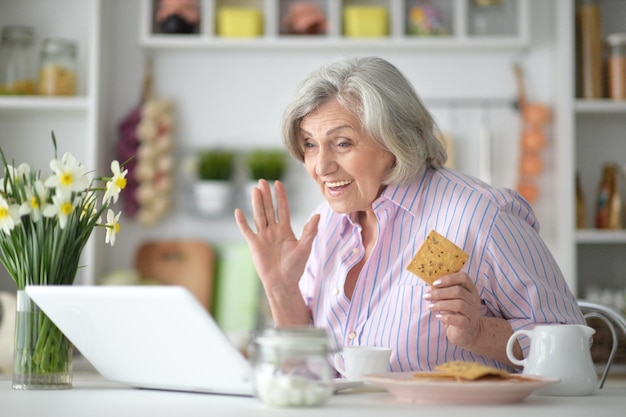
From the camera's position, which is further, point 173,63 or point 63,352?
point 173,63

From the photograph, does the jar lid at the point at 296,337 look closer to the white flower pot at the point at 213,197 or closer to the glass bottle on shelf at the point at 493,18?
the white flower pot at the point at 213,197

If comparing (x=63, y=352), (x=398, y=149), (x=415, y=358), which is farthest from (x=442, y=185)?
(x=63, y=352)

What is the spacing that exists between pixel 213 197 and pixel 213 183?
56 mm

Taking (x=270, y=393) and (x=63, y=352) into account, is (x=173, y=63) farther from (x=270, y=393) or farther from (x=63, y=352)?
(x=270, y=393)

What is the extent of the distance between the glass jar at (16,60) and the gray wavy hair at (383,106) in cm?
179

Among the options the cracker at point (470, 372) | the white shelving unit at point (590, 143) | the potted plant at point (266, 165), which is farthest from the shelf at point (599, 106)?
the cracker at point (470, 372)

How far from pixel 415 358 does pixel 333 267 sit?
0.34 metres

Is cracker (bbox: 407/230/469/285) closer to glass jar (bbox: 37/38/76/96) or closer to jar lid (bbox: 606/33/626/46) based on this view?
jar lid (bbox: 606/33/626/46)

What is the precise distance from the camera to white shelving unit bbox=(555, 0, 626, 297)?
3266mm

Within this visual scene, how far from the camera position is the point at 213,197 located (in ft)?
11.3

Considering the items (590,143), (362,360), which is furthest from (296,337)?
(590,143)

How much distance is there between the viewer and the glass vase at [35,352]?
1.30 m

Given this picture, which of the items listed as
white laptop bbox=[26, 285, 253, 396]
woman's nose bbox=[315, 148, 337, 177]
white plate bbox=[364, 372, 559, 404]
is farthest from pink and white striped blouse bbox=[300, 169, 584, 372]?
white laptop bbox=[26, 285, 253, 396]

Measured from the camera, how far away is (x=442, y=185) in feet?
6.14
